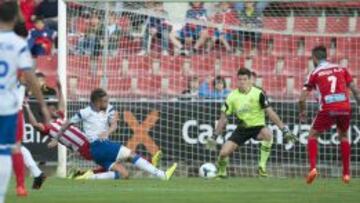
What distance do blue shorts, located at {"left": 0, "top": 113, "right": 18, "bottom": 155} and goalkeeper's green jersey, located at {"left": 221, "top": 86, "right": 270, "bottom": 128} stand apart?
9.11 meters

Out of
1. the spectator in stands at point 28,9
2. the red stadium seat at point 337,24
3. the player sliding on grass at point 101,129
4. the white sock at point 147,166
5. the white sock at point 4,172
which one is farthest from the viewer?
the spectator in stands at point 28,9

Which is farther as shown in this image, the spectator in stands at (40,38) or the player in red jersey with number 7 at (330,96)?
the spectator in stands at (40,38)

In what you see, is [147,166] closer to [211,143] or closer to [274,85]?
[211,143]

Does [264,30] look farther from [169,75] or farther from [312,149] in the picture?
[312,149]

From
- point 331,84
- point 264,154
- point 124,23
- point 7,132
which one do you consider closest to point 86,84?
point 124,23

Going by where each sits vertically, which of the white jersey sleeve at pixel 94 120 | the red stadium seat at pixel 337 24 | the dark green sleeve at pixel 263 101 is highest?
the red stadium seat at pixel 337 24

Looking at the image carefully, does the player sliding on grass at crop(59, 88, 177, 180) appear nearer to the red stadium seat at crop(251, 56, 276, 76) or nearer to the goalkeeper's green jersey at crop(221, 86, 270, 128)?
the goalkeeper's green jersey at crop(221, 86, 270, 128)

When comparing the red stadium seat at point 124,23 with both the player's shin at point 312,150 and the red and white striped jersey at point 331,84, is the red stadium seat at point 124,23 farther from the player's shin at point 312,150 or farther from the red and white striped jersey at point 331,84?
the player's shin at point 312,150

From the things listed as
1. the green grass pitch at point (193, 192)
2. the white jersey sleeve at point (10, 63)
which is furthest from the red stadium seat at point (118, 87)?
the white jersey sleeve at point (10, 63)

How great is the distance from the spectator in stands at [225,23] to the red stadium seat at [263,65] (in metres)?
0.56

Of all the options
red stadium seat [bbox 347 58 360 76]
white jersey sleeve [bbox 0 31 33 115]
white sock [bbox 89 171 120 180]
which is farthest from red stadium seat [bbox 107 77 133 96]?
white jersey sleeve [bbox 0 31 33 115]

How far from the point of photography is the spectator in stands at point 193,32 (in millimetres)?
20281

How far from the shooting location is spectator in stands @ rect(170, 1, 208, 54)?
20.3m

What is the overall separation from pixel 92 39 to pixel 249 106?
3.63m
